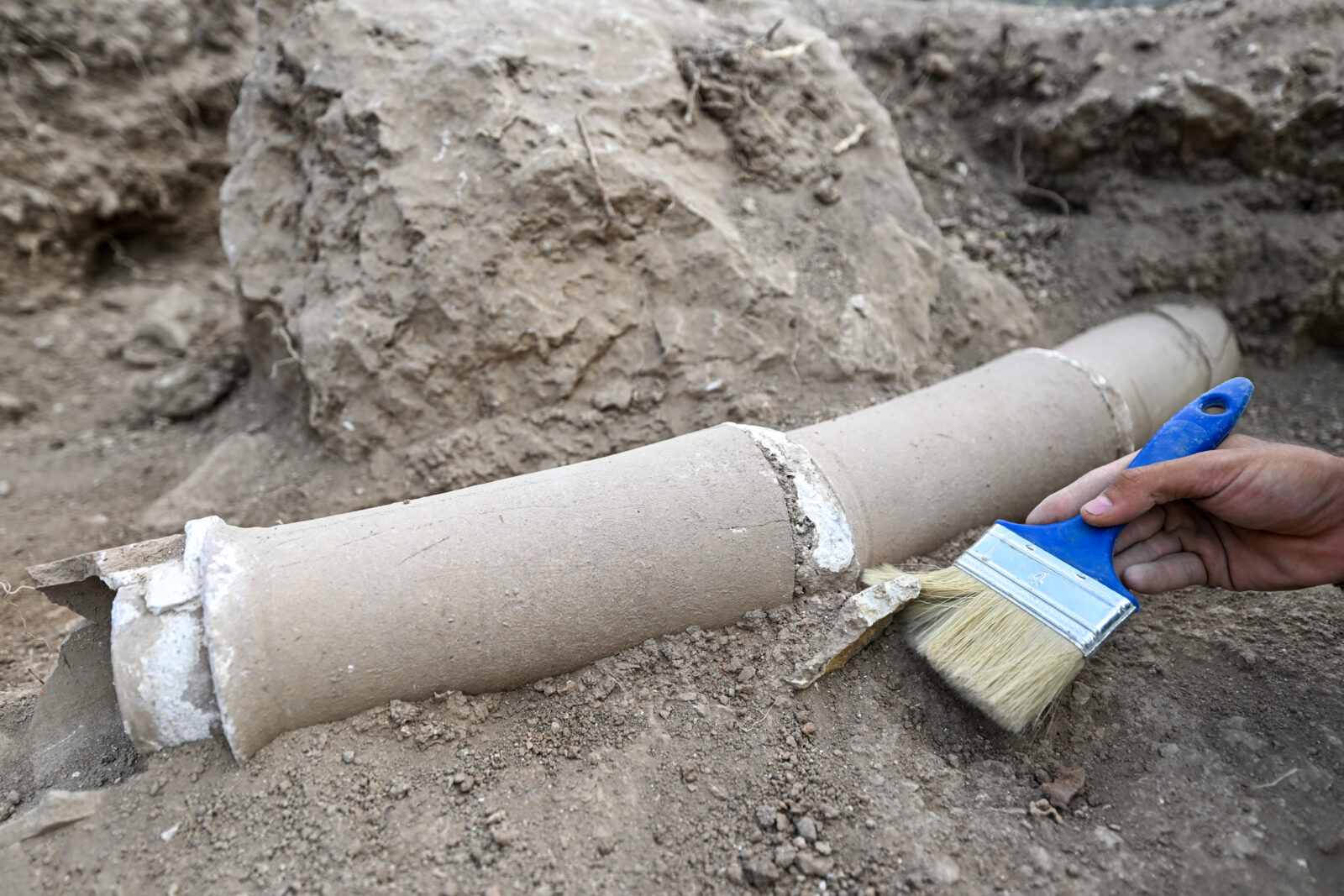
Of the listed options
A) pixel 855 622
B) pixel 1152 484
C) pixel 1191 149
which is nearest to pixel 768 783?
pixel 855 622

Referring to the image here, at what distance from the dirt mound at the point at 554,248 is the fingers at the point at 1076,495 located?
0.97 m

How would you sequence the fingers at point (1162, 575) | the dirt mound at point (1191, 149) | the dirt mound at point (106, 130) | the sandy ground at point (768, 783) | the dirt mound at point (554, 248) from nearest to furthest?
the sandy ground at point (768, 783), the fingers at point (1162, 575), the dirt mound at point (554, 248), the dirt mound at point (1191, 149), the dirt mound at point (106, 130)

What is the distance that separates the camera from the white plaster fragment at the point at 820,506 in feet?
6.53

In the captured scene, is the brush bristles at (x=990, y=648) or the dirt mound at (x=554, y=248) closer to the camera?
the brush bristles at (x=990, y=648)

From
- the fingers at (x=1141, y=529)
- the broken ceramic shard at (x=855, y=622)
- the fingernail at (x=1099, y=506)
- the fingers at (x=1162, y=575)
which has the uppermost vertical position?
the fingernail at (x=1099, y=506)

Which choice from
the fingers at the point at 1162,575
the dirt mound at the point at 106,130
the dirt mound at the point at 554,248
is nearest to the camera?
the fingers at the point at 1162,575

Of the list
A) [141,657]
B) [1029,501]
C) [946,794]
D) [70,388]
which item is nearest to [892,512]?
[1029,501]

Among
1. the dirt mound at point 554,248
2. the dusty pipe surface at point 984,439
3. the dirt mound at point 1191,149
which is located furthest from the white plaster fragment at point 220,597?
the dirt mound at point 1191,149

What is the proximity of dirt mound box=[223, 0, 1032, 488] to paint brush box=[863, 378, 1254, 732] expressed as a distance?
1034 millimetres

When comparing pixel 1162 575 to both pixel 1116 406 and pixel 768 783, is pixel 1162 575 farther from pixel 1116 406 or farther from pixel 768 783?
pixel 768 783

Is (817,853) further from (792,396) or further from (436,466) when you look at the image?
(436,466)

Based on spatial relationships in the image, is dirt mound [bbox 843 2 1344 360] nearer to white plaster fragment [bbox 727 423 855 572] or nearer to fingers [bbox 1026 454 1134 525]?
fingers [bbox 1026 454 1134 525]

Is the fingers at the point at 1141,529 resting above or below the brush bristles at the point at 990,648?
above

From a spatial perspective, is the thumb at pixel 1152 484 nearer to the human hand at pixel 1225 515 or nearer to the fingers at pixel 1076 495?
the human hand at pixel 1225 515
